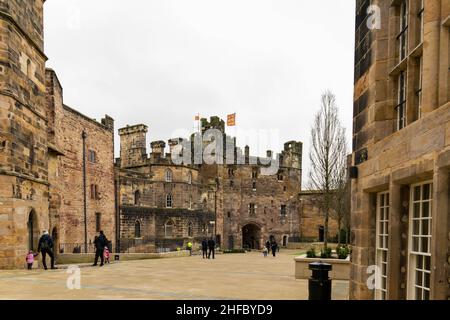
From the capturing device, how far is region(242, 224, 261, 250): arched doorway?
54.3 meters

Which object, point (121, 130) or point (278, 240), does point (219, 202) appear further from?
point (121, 130)

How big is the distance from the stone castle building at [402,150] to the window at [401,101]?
0.06 feet

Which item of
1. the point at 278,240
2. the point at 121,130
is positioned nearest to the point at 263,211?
the point at 278,240

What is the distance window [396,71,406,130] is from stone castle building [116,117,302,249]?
102ft

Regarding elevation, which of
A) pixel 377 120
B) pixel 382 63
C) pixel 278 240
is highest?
pixel 382 63

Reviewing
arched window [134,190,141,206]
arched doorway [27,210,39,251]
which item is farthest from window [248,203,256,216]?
arched doorway [27,210,39,251]

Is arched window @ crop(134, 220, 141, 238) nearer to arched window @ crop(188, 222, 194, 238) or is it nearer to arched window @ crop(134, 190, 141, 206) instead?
arched window @ crop(134, 190, 141, 206)

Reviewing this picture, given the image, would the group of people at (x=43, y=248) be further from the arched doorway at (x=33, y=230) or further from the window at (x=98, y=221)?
the window at (x=98, y=221)

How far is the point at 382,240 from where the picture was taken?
276 inches

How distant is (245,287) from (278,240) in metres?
45.4

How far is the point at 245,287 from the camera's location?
32.4 ft

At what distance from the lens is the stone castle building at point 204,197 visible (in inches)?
1485
